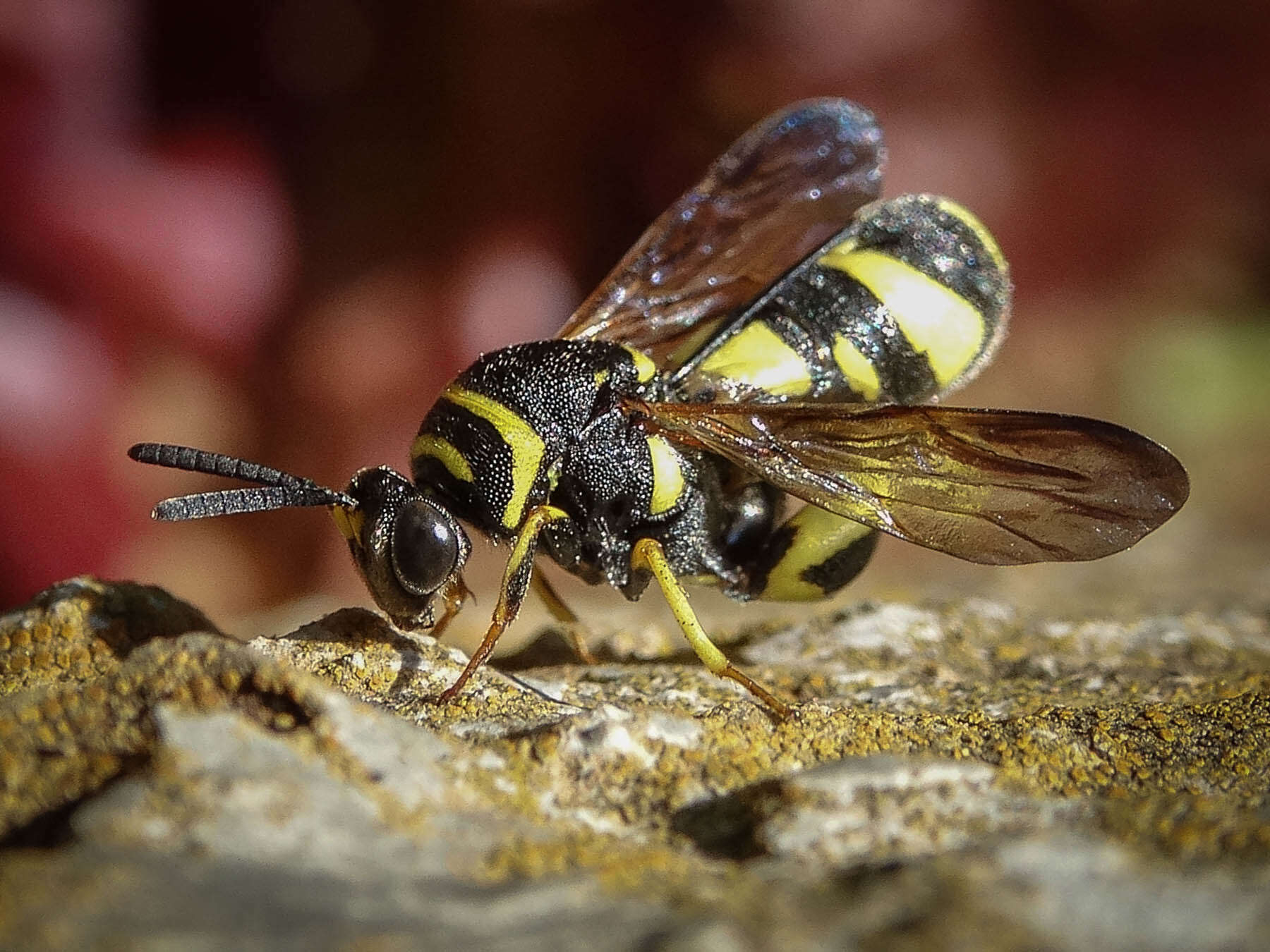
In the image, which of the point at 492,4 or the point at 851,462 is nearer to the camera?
the point at 851,462

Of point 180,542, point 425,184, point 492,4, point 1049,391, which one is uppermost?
point 492,4

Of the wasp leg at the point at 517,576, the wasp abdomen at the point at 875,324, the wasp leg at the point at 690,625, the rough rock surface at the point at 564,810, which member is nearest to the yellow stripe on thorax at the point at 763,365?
the wasp abdomen at the point at 875,324

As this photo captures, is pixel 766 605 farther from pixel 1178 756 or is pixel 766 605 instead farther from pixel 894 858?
pixel 894 858

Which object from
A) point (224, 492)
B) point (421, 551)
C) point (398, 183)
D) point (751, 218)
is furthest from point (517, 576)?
point (398, 183)

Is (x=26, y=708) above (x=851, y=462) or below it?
below

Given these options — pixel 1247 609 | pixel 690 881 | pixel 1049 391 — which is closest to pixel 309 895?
pixel 690 881

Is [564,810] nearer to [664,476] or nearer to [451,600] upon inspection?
[451,600]
